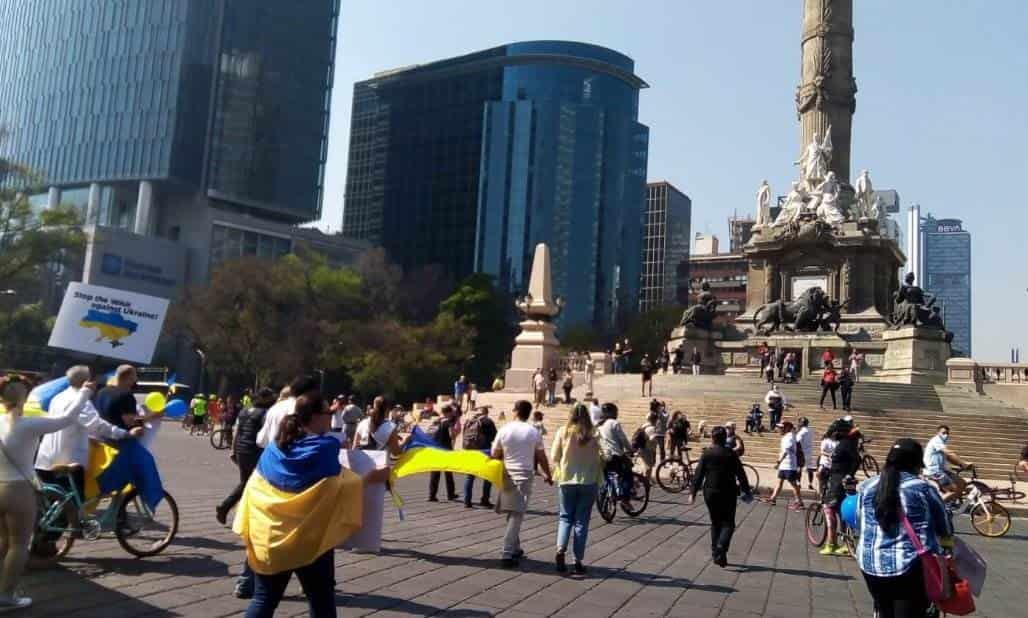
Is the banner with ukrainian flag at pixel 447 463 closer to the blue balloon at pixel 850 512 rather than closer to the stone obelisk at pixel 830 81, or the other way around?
the blue balloon at pixel 850 512

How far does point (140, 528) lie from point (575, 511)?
14.1 feet

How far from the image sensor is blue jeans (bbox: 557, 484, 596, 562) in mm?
9648

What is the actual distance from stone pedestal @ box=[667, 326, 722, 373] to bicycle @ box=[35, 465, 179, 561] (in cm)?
3595

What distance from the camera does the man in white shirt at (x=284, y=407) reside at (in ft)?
23.6

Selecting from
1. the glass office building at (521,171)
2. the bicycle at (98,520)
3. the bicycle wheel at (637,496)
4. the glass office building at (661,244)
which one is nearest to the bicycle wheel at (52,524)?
the bicycle at (98,520)

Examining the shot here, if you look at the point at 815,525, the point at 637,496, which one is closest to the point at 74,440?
the point at 637,496

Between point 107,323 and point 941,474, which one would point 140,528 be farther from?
point 941,474

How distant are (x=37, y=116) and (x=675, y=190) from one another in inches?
3533

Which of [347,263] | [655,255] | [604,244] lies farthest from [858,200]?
[655,255]

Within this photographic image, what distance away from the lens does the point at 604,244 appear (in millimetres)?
111750

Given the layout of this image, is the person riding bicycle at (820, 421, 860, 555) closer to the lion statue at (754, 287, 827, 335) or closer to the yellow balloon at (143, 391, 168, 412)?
the yellow balloon at (143, 391, 168, 412)

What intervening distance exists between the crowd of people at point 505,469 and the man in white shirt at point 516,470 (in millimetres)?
13

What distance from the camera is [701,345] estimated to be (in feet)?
146

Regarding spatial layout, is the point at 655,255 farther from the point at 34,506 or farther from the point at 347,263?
the point at 34,506
